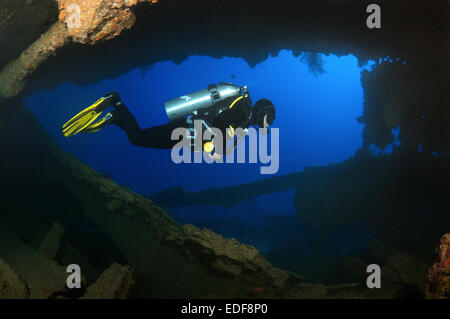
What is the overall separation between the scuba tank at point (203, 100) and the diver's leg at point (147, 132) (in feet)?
0.69

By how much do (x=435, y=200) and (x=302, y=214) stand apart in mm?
4056

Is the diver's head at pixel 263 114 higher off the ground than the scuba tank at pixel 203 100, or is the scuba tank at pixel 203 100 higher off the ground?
the scuba tank at pixel 203 100

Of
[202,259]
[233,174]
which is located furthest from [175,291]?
[233,174]

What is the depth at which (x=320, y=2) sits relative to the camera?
4746 millimetres

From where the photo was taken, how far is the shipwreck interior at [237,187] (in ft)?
8.40

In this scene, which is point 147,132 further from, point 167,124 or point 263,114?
point 263,114

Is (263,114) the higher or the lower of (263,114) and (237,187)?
the higher

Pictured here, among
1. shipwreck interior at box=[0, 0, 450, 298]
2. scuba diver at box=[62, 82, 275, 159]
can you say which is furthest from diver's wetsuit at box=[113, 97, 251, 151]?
shipwreck interior at box=[0, 0, 450, 298]

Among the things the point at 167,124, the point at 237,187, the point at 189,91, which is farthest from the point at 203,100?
the point at 189,91

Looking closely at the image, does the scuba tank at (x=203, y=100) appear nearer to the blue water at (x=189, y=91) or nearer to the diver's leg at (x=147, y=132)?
the diver's leg at (x=147, y=132)

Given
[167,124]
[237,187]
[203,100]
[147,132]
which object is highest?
[203,100]

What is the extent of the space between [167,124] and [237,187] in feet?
21.4

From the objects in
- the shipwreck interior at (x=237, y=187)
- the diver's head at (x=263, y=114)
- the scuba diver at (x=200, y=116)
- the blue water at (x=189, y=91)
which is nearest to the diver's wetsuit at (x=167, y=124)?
the scuba diver at (x=200, y=116)

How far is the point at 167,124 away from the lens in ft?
14.0
